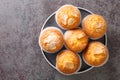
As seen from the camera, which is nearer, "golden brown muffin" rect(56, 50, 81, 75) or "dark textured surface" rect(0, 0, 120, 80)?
→ "golden brown muffin" rect(56, 50, 81, 75)

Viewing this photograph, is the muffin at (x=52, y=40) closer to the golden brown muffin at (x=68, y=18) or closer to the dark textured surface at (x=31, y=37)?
the golden brown muffin at (x=68, y=18)

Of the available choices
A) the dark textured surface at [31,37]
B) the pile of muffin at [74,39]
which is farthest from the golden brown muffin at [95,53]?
the dark textured surface at [31,37]

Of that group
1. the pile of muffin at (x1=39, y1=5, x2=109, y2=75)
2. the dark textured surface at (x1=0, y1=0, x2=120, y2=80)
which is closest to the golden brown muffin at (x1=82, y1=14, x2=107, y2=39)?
the pile of muffin at (x1=39, y1=5, x2=109, y2=75)

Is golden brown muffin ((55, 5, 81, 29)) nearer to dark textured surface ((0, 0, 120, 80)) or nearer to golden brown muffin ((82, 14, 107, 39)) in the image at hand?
golden brown muffin ((82, 14, 107, 39))

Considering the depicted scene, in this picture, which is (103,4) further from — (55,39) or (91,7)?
(55,39)

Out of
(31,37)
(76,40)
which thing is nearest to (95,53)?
(76,40)

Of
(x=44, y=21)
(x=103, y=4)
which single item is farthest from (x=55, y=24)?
(x=103, y=4)
